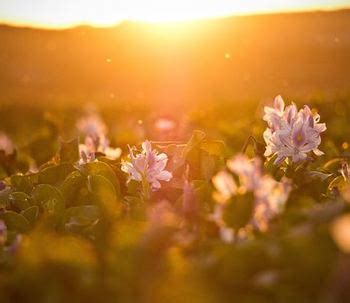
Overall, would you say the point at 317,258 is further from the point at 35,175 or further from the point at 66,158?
the point at 66,158

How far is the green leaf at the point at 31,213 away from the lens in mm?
2916

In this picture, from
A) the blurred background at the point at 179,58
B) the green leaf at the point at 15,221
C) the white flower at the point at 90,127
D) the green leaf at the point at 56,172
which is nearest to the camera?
the green leaf at the point at 15,221

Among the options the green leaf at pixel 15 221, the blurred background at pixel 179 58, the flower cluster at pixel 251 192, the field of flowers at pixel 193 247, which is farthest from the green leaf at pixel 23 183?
the blurred background at pixel 179 58

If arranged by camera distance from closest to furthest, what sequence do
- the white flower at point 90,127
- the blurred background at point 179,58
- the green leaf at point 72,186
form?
the green leaf at point 72,186 < the white flower at point 90,127 < the blurred background at point 179,58

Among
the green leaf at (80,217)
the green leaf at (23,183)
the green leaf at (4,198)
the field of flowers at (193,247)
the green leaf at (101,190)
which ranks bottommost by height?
the field of flowers at (193,247)

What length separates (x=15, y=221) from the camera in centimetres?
286

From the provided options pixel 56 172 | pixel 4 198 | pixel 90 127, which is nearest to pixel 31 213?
pixel 4 198

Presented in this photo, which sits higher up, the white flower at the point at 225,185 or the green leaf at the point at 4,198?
the green leaf at the point at 4,198

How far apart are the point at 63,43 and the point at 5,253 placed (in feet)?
257

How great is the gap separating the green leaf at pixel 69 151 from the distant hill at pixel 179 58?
48.7 m

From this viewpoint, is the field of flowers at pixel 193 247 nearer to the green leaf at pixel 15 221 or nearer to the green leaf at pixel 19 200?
the green leaf at pixel 15 221

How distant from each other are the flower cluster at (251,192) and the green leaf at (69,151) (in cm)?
211

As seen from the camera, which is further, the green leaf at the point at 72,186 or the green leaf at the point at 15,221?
the green leaf at the point at 72,186

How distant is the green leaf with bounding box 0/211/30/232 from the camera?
284cm
